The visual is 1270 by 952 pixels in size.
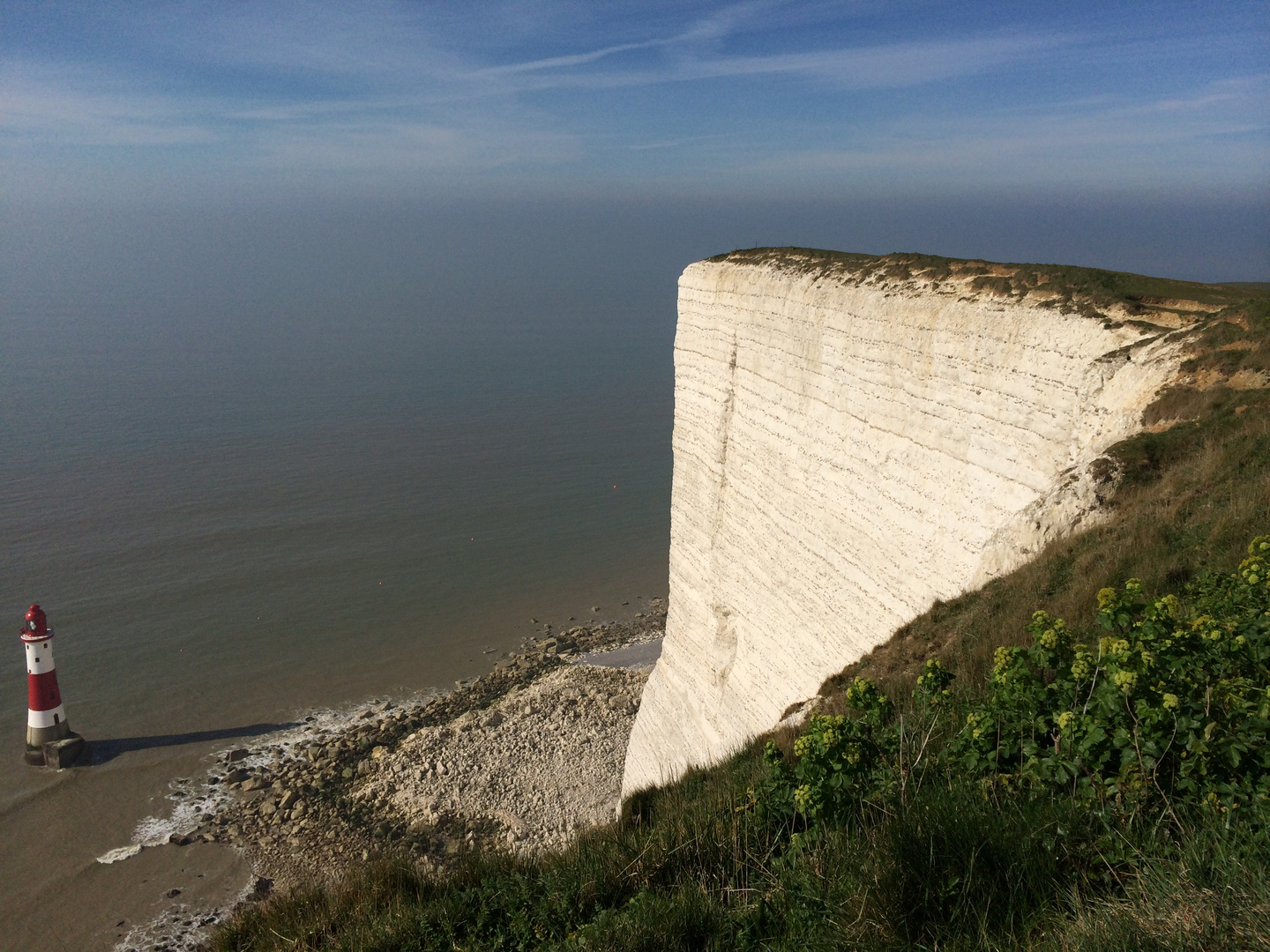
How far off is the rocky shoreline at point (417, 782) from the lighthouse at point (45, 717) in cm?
234

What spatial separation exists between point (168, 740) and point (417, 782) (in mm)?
6059

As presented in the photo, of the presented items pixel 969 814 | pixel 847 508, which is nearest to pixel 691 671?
pixel 847 508

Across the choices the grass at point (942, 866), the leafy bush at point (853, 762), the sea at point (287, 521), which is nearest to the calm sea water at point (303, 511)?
the sea at point (287, 521)

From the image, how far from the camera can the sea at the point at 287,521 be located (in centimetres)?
1909

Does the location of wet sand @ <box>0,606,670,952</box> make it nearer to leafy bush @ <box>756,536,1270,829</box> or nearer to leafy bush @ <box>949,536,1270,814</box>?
leafy bush @ <box>756,536,1270,829</box>

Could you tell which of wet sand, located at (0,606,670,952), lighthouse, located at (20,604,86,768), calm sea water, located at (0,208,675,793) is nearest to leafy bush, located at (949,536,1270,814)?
wet sand, located at (0,606,670,952)

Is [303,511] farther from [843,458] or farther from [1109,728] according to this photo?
[1109,728]

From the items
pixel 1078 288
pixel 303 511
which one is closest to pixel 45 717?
pixel 303 511

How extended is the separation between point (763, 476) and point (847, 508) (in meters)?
2.02

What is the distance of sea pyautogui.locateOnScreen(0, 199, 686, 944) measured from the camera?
1909 cm

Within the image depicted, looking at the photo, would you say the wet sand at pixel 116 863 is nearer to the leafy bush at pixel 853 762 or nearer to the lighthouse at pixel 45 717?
the lighthouse at pixel 45 717

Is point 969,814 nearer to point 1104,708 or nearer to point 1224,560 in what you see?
point 1104,708

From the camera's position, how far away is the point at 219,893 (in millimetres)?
13234

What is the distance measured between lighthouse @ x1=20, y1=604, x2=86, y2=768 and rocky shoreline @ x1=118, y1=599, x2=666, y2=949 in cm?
234
